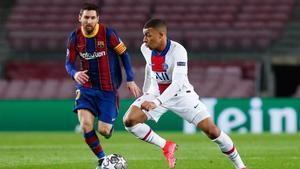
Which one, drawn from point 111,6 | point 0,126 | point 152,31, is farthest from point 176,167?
point 111,6

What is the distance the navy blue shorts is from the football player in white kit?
0.31 metres

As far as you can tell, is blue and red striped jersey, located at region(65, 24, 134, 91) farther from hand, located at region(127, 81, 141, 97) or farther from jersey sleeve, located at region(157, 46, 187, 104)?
jersey sleeve, located at region(157, 46, 187, 104)

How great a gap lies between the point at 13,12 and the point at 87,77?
2052cm

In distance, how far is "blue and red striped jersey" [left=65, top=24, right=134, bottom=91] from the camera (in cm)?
1119

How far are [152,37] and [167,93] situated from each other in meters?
0.69

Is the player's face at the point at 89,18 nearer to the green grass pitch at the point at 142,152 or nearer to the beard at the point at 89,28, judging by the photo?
the beard at the point at 89,28

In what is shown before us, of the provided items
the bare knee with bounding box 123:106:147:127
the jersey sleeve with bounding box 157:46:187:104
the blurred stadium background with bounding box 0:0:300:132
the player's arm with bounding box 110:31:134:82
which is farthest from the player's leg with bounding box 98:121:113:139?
the blurred stadium background with bounding box 0:0:300:132

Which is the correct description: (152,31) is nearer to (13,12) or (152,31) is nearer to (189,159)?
(189,159)

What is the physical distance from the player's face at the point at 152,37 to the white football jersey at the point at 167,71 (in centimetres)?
19

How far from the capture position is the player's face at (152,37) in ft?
35.0

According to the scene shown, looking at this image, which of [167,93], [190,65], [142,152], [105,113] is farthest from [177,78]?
[190,65]

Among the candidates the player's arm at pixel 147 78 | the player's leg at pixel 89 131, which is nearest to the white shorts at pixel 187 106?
the player's arm at pixel 147 78

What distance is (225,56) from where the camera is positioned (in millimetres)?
27516

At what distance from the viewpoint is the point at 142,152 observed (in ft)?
50.3
